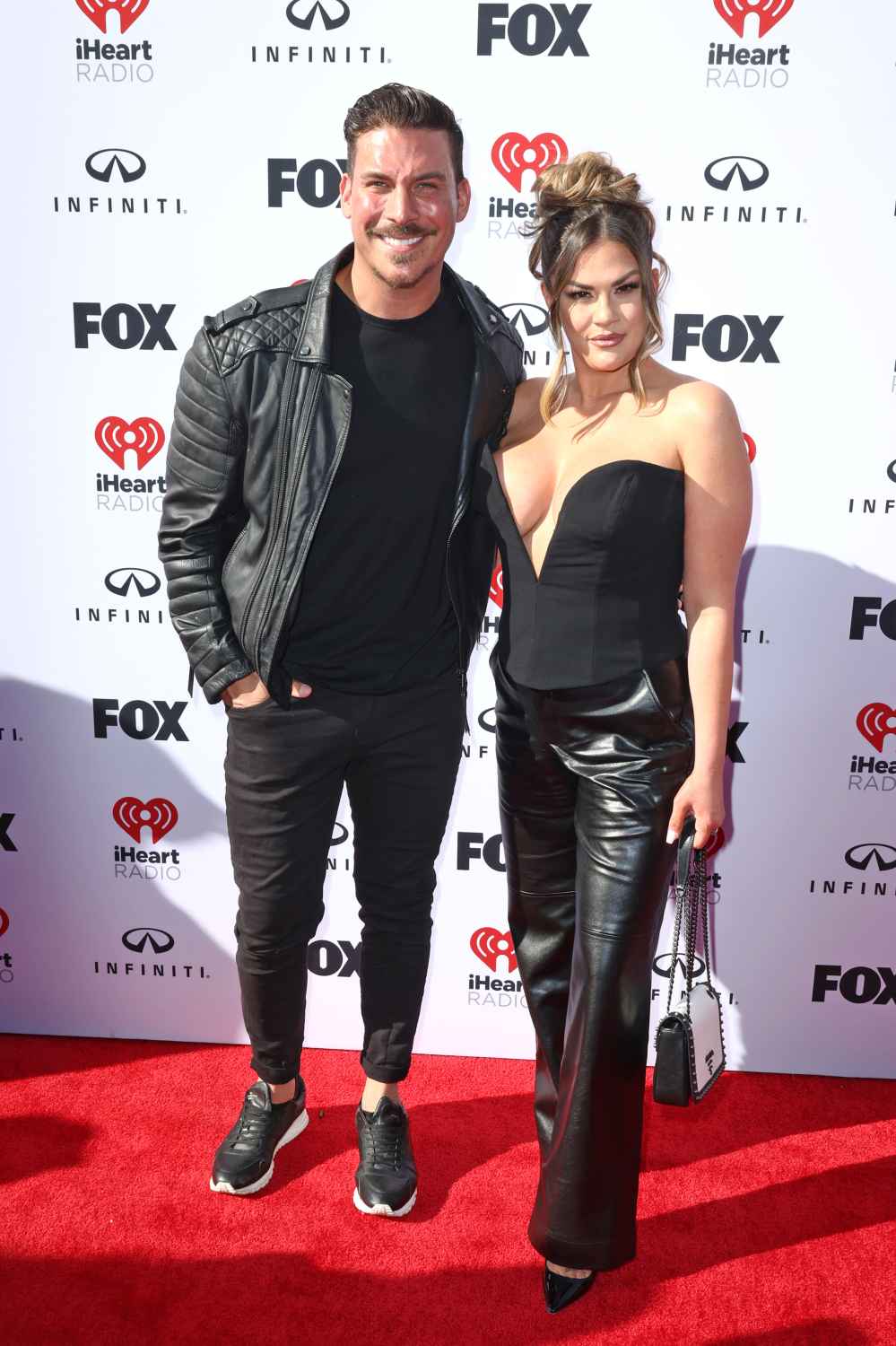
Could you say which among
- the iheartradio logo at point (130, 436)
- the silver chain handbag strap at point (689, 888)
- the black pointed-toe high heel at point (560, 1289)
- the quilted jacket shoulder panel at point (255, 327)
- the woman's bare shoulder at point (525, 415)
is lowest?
the black pointed-toe high heel at point (560, 1289)

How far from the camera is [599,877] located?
217 centimetres

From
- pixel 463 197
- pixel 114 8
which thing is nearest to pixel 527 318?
pixel 463 197

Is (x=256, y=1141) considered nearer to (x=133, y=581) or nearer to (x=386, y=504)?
(x=133, y=581)

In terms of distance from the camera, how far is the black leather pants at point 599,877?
2.13 meters

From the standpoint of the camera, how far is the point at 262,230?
2.79 metres

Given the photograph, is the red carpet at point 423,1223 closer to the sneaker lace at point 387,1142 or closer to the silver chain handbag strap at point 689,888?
the sneaker lace at point 387,1142

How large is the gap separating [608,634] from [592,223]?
78 cm

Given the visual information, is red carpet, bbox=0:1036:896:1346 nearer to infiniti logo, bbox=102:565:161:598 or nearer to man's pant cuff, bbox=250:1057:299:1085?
man's pant cuff, bbox=250:1057:299:1085

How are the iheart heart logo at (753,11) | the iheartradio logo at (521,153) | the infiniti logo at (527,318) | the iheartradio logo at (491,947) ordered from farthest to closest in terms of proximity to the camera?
the iheartradio logo at (491,947), the infiniti logo at (527,318), the iheartradio logo at (521,153), the iheart heart logo at (753,11)

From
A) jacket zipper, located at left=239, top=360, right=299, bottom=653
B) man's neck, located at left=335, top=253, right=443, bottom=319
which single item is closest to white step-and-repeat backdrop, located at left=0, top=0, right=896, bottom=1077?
man's neck, located at left=335, top=253, right=443, bottom=319

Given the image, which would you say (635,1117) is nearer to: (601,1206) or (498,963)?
(601,1206)

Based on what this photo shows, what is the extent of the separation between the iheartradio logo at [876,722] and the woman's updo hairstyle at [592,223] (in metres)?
1.40

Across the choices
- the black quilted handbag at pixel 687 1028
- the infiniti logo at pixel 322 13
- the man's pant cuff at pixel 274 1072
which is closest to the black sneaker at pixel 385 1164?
the man's pant cuff at pixel 274 1072

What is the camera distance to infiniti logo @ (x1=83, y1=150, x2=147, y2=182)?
2.76 metres
